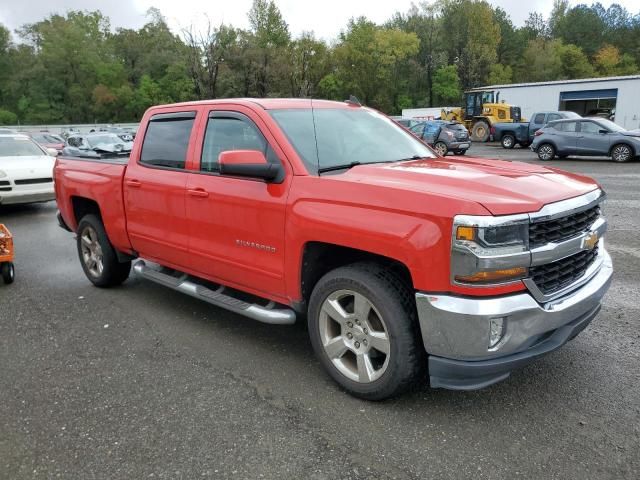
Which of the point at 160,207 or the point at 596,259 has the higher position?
the point at 160,207

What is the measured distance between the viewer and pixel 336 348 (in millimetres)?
3371

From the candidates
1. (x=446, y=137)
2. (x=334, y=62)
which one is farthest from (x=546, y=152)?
(x=334, y=62)

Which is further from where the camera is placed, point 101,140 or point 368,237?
point 101,140

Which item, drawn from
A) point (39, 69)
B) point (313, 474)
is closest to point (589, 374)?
point (313, 474)

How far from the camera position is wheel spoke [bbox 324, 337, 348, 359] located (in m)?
3.35

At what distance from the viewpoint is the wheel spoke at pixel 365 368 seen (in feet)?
10.5

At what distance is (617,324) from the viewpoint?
172 inches

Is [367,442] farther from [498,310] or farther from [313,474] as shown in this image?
[498,310]

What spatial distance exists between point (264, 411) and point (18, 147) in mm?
11225

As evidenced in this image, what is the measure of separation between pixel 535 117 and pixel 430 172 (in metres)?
27.1

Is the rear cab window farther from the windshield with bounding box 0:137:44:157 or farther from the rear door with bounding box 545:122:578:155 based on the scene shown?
the rear door with bounding box 545:122:578:155

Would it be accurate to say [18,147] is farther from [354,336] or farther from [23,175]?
[354,336]

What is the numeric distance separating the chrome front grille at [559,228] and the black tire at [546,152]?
1881cm

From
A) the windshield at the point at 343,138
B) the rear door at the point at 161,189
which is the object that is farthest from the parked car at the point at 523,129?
the rear door at the point at 161,189
